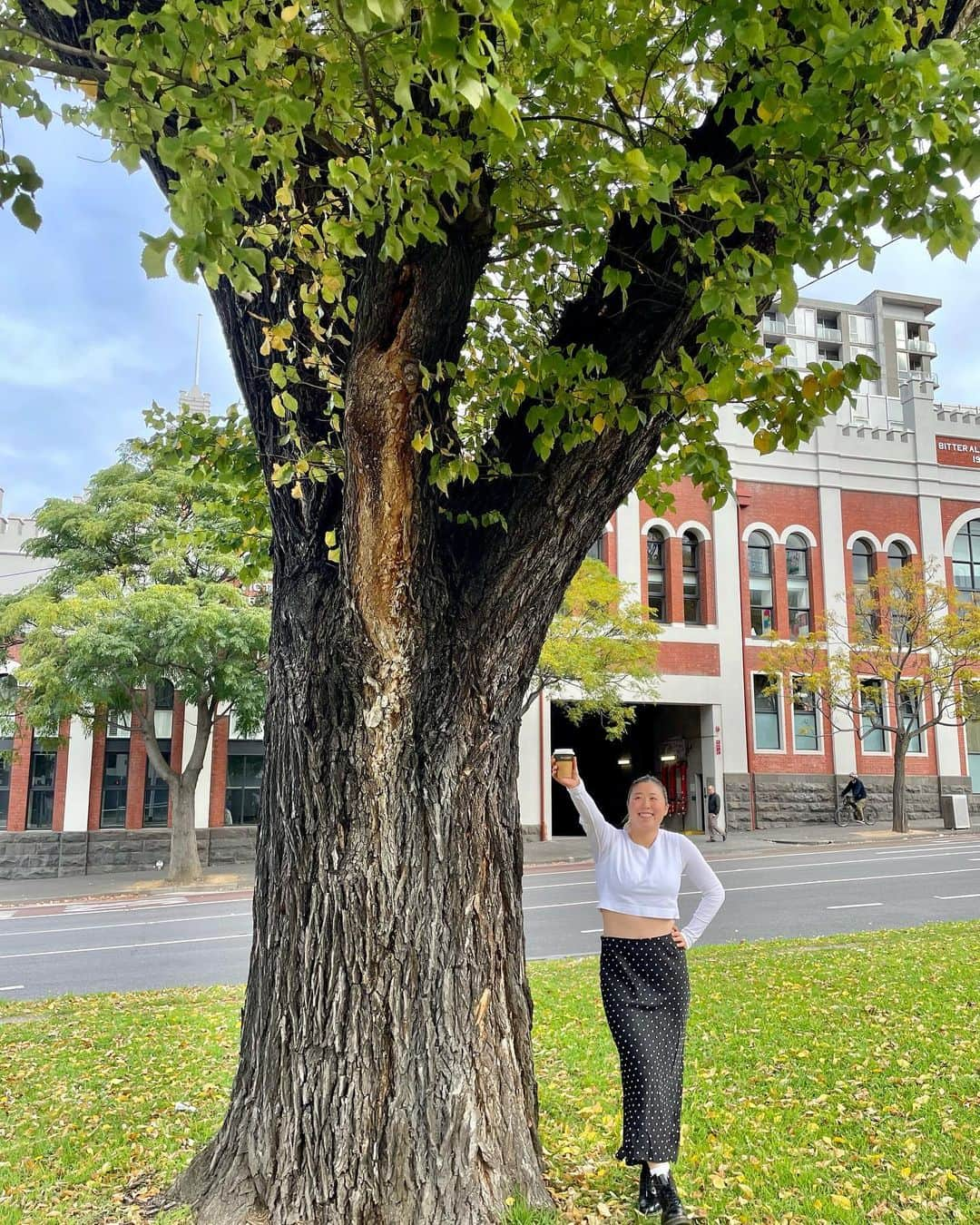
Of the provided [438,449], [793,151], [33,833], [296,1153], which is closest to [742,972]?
[296,1153]

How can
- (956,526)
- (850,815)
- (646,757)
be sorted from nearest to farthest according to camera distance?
(850,815)
(956,526)
(646,757)

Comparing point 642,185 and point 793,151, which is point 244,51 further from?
point 793,151

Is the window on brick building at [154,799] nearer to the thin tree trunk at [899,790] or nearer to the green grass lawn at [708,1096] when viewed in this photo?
the green grass lawn at [708,1096]

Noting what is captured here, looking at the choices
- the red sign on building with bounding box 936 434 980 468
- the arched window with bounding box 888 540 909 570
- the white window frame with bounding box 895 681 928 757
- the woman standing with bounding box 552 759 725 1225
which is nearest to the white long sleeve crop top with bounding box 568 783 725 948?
the woman standing with bounding box 552 759 725 1225

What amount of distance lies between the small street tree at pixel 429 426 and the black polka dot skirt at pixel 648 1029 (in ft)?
1.43

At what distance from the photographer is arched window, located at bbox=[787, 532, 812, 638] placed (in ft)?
106

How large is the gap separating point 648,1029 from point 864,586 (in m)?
30.3

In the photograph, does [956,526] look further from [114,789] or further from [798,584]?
[114,789]

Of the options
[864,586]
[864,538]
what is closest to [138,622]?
[864,586]

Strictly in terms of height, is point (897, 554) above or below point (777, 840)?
above

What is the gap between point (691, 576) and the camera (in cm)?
3172

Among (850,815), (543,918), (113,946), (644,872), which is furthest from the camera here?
(850,815)

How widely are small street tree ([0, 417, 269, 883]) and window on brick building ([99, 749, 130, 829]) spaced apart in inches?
132

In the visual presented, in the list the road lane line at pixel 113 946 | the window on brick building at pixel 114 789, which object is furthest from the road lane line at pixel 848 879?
the window on brick building at pixel 114 789
